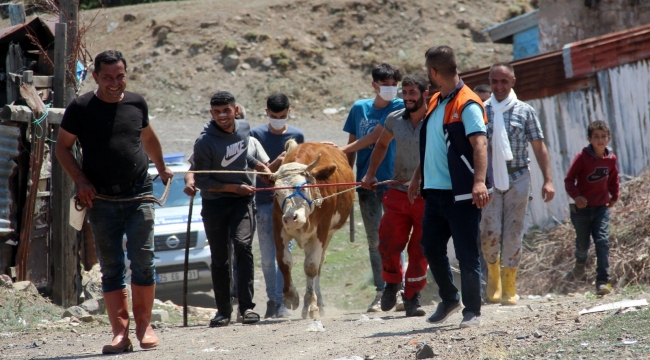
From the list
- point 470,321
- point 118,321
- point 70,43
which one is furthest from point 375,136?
point 70,43

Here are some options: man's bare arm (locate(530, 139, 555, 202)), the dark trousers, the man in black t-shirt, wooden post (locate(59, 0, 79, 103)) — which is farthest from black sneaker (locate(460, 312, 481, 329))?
wooden post (locate(59, 0, 79, 103))

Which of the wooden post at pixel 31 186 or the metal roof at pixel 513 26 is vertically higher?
the metal roof at pixel 513 26

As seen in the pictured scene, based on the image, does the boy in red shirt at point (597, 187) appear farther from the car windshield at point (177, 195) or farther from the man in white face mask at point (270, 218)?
the car windshield at point (177, 195)

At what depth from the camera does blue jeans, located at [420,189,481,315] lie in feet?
20.9

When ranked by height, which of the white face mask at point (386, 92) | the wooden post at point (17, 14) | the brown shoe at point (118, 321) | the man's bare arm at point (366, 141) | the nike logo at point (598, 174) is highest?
the wooden post at point (17, 14)

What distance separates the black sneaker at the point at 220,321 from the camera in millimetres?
8148

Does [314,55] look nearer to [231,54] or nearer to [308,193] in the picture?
[231,54]

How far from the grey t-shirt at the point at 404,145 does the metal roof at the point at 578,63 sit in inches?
183

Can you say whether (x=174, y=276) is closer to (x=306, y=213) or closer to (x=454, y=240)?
(x=306, y=213)

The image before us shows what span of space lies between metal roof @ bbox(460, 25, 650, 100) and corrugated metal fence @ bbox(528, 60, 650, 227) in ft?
0.32

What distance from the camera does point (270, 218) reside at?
371 inches

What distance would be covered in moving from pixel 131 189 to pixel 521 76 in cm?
728

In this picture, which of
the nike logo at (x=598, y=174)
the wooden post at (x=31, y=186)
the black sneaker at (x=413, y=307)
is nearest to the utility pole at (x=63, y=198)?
the wooden post at (x=31, y=186)

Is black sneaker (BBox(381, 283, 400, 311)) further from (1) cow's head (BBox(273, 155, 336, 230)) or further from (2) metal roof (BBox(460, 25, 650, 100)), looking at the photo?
(2) metal roof (BBox(460, 25, 650, 100))
